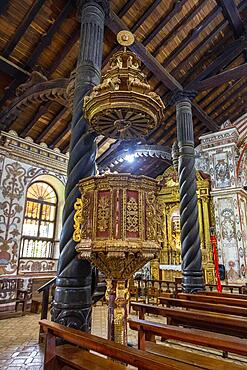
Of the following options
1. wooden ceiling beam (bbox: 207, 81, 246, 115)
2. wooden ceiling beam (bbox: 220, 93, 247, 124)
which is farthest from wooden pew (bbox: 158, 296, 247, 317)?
wooden ceiling beam (bbox: 220, 93, 247, 124)

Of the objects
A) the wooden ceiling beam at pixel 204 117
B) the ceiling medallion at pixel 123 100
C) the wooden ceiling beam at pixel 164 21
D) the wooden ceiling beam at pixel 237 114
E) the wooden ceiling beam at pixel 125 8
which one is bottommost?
the ceiling medallion at pixel 123 100

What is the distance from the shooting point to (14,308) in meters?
6.41

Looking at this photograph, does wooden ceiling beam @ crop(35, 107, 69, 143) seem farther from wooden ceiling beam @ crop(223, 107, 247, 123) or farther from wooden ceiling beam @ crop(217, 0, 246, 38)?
wooden ceiling beam @ crop(223, 107, 247, 123)

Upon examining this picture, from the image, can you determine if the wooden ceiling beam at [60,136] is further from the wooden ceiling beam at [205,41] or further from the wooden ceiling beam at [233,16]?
the wooden ceiling beam at [233,16]

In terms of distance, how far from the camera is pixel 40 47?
5477 millimetres

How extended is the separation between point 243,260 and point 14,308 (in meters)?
6.67

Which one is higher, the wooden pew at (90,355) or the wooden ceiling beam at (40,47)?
the wooden ceiling beam at (40,47)

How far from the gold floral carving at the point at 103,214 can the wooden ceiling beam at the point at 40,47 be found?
13.8ft

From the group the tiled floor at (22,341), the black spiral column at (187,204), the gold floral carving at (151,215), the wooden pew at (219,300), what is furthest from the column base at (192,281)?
the gold floral carving at (151,215)

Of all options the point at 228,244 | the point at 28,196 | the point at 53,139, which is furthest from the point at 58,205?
the point at 228,244

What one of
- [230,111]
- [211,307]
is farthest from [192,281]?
[230,111]

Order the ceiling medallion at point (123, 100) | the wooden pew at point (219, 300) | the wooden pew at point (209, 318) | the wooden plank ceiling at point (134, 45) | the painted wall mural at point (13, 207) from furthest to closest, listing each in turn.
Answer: the painted wall mural at point (13, 207)
the wooden plank ceiling at point (134, 45)
the wooden pew at point (219, 300)
the ceiling medallion at point (123, 100)
the wooden pew at point (209, 318)

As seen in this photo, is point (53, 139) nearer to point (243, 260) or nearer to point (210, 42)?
point (210, 42)

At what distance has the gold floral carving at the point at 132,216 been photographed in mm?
2506
